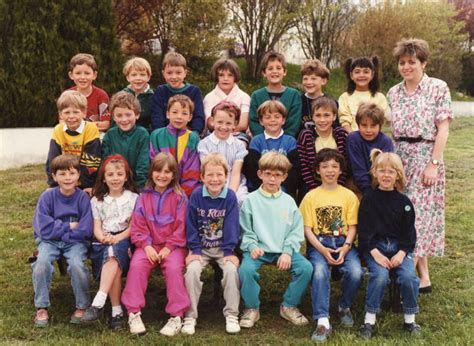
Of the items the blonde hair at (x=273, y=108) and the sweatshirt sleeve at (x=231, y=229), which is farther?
the blonde hair at (x=273, y=108)

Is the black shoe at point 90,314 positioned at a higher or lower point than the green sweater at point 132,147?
lower

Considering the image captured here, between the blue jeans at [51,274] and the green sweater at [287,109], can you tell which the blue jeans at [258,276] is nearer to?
the blue jeans at [51,274]

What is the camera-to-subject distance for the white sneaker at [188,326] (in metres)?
4.04

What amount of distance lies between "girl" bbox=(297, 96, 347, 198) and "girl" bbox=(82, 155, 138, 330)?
1.45 metres

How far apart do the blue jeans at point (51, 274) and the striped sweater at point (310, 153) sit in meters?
1.92

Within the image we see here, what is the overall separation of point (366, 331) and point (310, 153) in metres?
1.53

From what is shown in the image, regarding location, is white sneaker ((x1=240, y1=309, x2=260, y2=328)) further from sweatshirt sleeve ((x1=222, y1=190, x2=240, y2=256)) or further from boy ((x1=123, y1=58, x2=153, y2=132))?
boy ((x1=123, y1=58, x2=153, y2=132))

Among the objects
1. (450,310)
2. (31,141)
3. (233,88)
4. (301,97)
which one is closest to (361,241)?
(450,310)

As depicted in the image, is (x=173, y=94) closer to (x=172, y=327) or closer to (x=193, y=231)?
(x=193, y=231)

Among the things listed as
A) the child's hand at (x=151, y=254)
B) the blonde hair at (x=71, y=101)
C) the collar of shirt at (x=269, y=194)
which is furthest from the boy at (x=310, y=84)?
the blonde hair at (x=71, y=101)

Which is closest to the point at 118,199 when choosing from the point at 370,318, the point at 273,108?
the point at 273,108

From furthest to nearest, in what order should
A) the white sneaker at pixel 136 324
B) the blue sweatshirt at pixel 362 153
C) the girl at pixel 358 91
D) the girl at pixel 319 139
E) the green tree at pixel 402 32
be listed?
the green tree at pixel 402 32, the girl at pixel 358 91, the girl at pixel 319 139, the blue sweatshirt at pixel 362 153, the white sneaker at pixel 136 324

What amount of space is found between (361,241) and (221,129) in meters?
1.50

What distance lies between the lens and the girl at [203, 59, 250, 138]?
17.6ft
